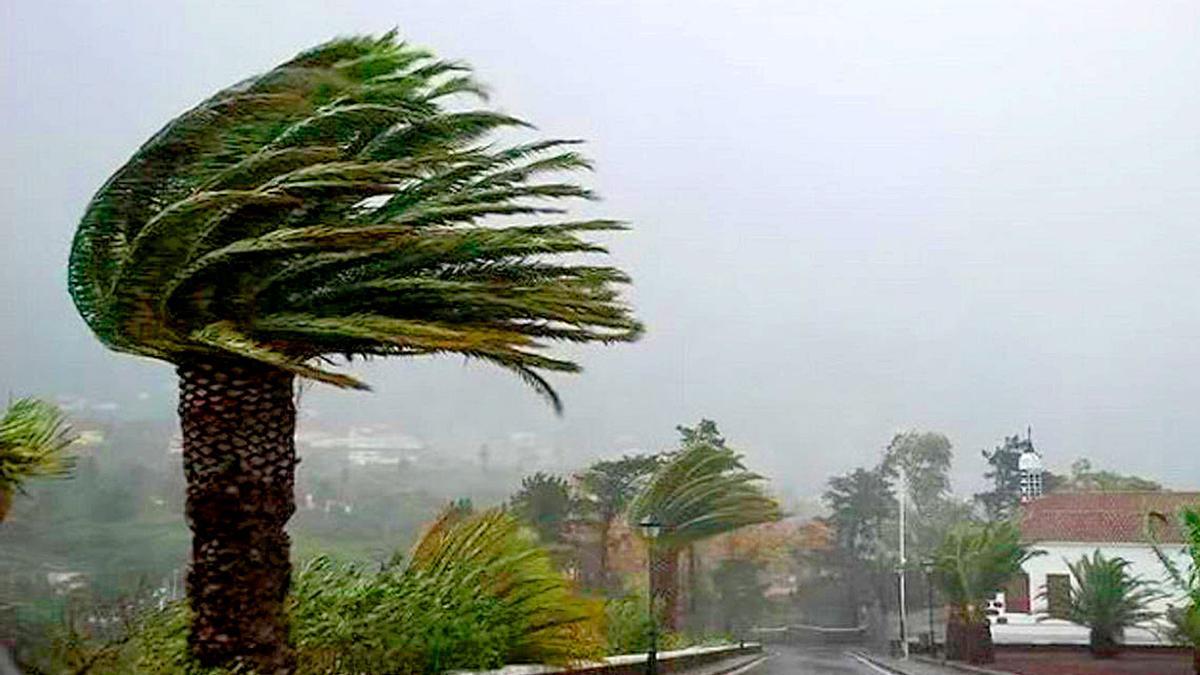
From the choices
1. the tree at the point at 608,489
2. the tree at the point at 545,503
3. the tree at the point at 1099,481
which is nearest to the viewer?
the tree at the point at 1099,481

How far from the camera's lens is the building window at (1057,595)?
10.8m

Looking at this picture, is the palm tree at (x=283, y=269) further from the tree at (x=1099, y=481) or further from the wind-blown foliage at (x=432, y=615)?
the tree at (x=1099, y=481)

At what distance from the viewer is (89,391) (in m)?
10.1

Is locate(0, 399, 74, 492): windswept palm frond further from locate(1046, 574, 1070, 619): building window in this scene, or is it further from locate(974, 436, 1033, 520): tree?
locate(974, 436, 1033, 520): tree

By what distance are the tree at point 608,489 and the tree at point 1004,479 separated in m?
2.80

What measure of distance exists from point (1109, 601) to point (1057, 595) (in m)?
0.43

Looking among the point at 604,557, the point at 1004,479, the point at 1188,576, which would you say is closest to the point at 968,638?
the point at 1004,479

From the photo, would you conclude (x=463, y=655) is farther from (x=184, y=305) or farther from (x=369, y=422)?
(x=369, y=422)

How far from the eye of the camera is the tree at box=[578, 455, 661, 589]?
12797mm

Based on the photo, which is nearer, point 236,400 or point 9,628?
point 236,400

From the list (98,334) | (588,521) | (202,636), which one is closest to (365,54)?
(98,334)

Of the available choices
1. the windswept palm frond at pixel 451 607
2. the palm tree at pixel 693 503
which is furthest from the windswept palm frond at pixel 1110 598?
the palm tree at pixel 693 503

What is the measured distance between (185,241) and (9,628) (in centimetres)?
246

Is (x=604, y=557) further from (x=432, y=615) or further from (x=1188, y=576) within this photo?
(x=432, y=615)
